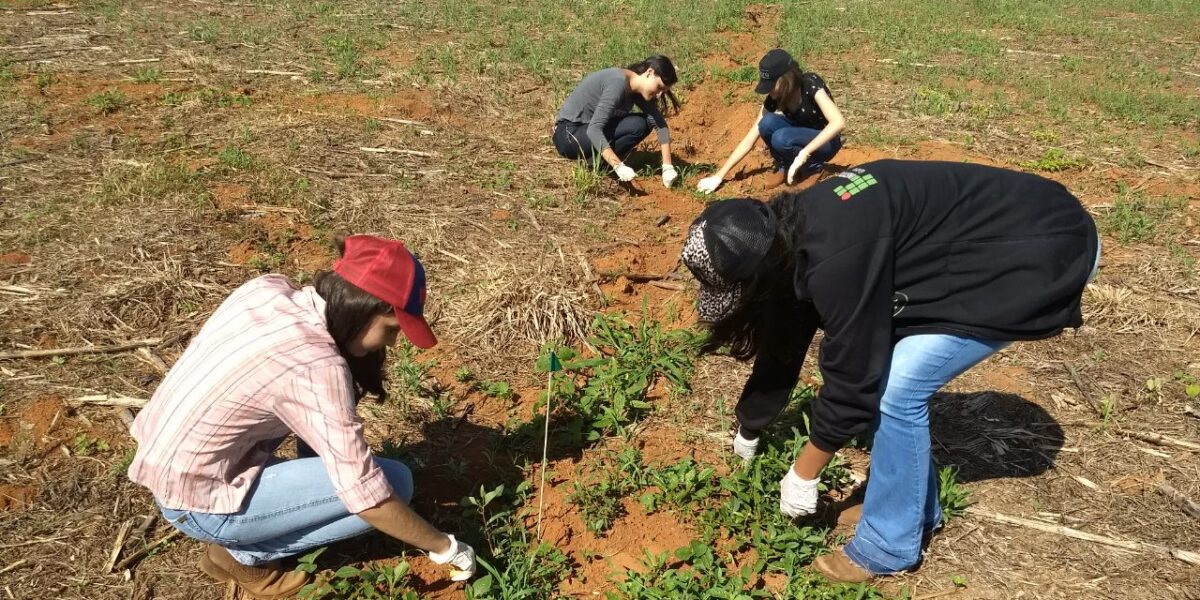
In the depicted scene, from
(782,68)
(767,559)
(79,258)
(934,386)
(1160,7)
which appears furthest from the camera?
(1160,7)

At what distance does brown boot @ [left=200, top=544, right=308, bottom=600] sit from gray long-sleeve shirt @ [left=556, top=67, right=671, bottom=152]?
12.1 ft

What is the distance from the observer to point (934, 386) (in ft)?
7.28

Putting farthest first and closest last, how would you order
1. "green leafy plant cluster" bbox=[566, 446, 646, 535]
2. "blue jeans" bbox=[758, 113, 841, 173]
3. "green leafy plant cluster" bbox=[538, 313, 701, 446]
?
"blue jeans" bbox=[758, 113, 841, 173] < "green leafy plant cluster" bbox=[538, 313, 701, 446] < "green leafy plant cluster" bbox=[566, 446, 646, 535]

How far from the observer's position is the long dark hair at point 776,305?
1.97 metres

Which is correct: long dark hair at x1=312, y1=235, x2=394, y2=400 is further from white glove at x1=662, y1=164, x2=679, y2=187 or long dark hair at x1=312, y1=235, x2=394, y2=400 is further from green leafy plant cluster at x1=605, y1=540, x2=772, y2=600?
white glove at x1=662, y1=164, x2=679, y2=187

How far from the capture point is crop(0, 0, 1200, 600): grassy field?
2725mm

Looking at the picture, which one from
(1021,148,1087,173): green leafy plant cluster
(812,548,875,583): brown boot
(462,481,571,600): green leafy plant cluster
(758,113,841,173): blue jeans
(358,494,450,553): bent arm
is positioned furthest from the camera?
(1021,148,1087,173): green leafy plant cluster

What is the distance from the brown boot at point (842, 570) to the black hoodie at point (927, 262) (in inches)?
27.3

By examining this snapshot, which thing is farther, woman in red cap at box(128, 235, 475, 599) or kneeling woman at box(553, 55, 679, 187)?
Result: kneeling woman at box(553, 55, 679, 187)

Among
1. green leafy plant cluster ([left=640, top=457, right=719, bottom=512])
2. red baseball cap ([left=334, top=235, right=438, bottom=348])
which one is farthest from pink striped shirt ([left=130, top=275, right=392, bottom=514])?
green leafy plant cluster ([left=640, top=457, right=719, bottom=512])

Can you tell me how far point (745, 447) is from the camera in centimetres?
294

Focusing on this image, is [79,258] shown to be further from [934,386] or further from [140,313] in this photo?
[934,386]

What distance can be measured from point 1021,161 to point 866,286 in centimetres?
529

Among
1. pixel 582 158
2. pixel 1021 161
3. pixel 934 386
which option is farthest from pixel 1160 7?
pixel 934 386
